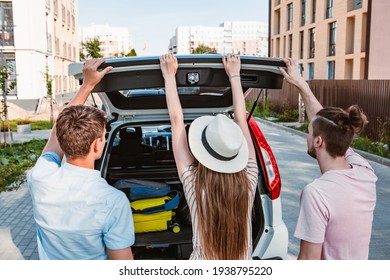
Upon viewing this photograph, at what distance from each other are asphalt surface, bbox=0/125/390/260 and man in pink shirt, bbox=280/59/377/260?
2.79m

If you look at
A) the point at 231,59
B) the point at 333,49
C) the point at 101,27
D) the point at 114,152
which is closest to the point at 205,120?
the point at 231,59

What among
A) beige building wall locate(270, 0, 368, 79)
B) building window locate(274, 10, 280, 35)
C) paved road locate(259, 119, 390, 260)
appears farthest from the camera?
building window locate(274, 10, 280, 35)

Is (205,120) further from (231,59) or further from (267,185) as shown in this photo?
(267,185)

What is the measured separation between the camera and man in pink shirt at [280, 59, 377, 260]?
2.02 meters

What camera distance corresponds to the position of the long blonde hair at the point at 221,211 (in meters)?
2.03

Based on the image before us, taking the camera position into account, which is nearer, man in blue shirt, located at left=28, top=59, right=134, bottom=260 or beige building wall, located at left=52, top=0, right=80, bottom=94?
man in blue shirt, located at left=28, top=59, right=134, bottom=260

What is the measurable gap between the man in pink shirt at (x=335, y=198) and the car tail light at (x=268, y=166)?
100cm

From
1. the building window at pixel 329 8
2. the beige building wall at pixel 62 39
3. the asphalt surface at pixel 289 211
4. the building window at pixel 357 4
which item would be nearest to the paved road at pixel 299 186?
the asphalt surface at pixel 289 211

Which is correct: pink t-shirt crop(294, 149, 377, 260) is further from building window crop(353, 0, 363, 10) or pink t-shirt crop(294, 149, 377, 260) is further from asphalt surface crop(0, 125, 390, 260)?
building window crop(353, 0, 363, 10)

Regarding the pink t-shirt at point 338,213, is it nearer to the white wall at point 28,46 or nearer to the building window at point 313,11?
the white wall at point 28,46

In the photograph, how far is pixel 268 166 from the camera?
10.8ft

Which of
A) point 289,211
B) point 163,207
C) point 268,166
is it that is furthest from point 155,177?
point 289,211

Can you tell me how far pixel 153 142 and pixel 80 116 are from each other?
3.75m

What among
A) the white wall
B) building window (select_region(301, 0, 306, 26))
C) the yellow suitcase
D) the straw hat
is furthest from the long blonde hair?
building window (select_region(301, 0, 306, 26))
